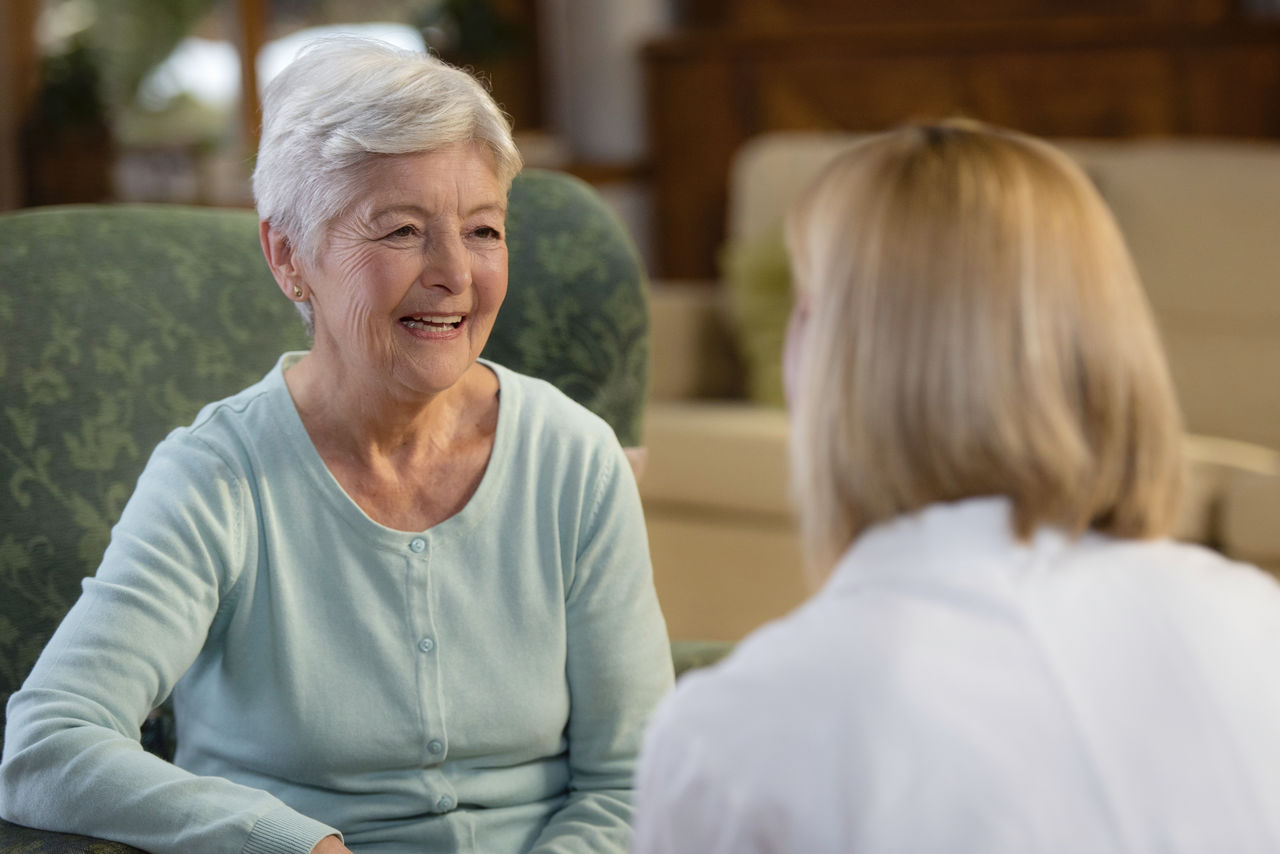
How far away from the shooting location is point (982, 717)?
710 mm

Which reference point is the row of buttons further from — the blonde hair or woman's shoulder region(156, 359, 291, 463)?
the blonde hair

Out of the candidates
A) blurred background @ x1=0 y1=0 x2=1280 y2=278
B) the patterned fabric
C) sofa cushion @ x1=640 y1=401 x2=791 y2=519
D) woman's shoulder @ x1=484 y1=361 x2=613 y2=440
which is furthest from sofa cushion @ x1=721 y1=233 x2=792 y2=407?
woman's shoulder @ x1=484 y1=361 x2=613 y2=440

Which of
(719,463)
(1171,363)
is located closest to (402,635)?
(719,463)

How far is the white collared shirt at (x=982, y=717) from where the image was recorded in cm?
70

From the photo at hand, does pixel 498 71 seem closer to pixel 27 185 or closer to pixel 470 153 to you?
pixel 27 185

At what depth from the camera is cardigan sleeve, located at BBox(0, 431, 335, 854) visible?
1.06m

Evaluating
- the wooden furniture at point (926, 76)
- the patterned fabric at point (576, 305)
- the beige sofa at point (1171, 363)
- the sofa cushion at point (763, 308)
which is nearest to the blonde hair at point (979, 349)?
the patterned fabric at point (576, 305)

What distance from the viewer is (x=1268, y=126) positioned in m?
4.00

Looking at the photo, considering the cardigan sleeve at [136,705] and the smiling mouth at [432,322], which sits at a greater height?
the smiling mouth at [432,322]

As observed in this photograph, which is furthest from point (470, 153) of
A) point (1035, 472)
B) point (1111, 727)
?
point (1111, 727)

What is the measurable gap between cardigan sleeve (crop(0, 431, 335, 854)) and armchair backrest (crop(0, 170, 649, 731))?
0.88 feet

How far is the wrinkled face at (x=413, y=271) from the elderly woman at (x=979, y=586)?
1.31ft

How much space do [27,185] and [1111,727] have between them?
389cm

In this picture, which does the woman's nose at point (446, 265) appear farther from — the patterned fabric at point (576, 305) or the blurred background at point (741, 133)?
the blurred background at point (741, 133)
